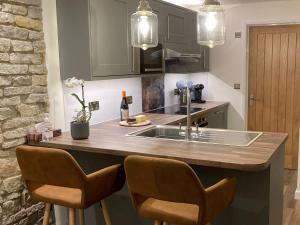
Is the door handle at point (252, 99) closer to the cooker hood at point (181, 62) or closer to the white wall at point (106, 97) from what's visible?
the cooker hood at point (181, 62)

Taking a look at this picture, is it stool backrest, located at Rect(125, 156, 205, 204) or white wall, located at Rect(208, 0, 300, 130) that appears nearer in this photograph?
stool backrest, located at Rect(125, 156, 205, 204)

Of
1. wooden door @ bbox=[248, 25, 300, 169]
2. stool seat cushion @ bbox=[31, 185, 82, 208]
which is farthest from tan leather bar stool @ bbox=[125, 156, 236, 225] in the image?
wooden door @ bbox=[248, 25, 300, 169]

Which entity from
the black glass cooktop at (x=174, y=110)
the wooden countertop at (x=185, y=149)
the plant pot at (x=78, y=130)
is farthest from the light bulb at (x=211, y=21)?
the black glass cooktop at (x=174, y=110)

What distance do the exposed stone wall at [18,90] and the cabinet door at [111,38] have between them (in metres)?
0.41

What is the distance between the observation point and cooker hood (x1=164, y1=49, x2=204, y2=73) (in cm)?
396

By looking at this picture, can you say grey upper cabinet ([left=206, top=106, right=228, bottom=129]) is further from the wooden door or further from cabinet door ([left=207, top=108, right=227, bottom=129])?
the wooden door

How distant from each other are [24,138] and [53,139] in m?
0.21

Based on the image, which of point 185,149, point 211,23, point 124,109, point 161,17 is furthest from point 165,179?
point 161,17

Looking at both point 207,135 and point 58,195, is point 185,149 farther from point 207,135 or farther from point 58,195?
point 58,195

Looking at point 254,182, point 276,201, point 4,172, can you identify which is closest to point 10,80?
point 4,172

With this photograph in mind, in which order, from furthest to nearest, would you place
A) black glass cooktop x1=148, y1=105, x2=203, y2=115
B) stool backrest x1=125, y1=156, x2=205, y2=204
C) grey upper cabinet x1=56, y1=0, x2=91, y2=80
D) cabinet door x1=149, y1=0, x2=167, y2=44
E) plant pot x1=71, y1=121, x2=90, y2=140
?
black glass cooktop x1=148, y1=105, x2=203, y2=115 < cabinet door x1=149, y1=0, x2=167, y2=44 < grey upper cabinet x1=56, y1=0, x2=91, y2=80 < plant pot x1=71, y1=121, x2=90, y2=140 < stool backrest x1=125, y1=156, x2=205, y2=204

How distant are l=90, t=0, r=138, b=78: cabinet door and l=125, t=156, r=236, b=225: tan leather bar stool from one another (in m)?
1.24

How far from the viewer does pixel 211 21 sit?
2.13 meters

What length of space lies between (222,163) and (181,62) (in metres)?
2.55
